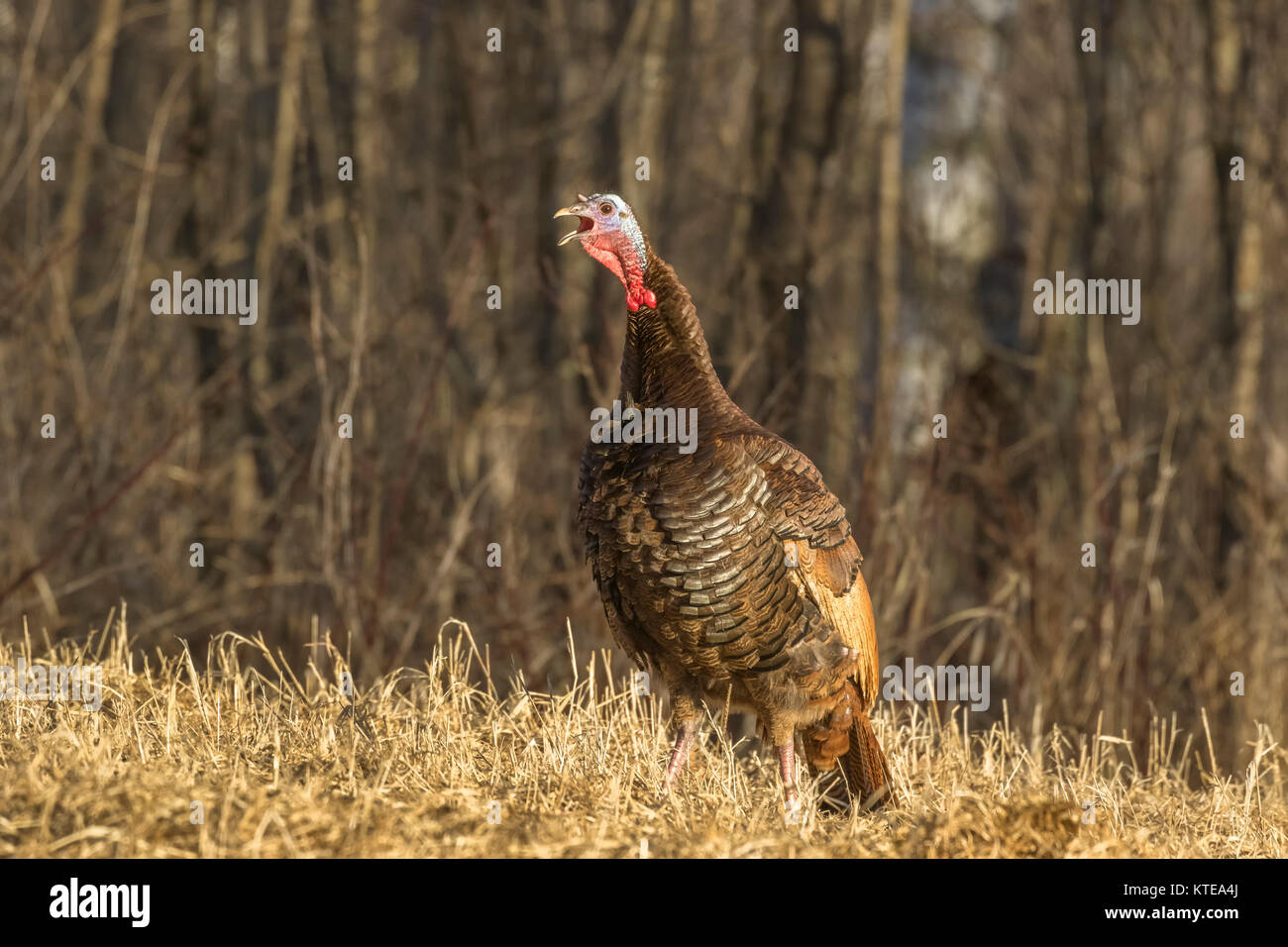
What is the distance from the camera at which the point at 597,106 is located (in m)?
9.52

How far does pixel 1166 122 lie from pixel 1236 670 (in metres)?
5.35

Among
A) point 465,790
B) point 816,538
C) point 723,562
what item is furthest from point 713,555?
point 465,790

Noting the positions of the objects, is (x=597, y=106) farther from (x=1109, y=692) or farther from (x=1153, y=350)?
(x=1109, y=692)

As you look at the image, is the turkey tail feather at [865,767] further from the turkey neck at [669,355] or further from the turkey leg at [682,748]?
the turkey neck at [669,355]

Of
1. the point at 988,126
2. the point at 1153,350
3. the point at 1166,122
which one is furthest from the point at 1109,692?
the point at 988,126

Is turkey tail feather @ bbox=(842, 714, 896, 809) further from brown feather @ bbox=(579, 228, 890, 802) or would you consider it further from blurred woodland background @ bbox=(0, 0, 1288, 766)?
blurred woodland background @ bbox=(0, 0, 1288, 766)

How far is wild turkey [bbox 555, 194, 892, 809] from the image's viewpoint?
4.11 m

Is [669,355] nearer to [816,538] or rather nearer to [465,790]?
[816,538]

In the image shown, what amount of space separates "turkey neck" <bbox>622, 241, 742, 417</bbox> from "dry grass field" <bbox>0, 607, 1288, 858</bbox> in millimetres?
1027

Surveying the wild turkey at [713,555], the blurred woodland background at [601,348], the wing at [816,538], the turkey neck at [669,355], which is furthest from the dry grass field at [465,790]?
the blurred woodland background at [601,348]

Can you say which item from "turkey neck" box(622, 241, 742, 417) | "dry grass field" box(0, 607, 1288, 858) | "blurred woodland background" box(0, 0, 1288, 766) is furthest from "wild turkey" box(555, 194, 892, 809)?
"blurred woodland background" box(0, 0, 1288, 766)

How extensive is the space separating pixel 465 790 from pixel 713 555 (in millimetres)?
938

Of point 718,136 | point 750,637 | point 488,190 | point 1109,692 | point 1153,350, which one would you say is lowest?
point 1109,692

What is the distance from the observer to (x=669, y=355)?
432cm
